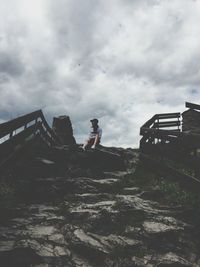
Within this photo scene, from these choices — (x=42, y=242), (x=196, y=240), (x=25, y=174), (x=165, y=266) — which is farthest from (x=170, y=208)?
(x=25, y=174)

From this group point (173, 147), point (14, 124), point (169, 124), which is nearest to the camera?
point (14, 124)

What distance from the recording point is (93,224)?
6629mm

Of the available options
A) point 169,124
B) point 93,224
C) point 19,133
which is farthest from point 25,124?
point 169,124

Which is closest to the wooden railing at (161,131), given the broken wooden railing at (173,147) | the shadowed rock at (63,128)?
the broken wooden railing at (173,147)

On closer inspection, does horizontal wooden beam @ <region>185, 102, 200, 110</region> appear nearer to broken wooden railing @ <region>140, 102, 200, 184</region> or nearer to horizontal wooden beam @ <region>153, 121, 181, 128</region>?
broken wooden railing @ <region>140, 102, 200, 184</region>

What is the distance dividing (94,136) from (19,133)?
4.97 metres

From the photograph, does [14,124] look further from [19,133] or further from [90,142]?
[90,142]

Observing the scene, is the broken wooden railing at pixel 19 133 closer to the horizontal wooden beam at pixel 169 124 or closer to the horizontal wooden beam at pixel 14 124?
the horizontal wooden beam at pixel 14 124

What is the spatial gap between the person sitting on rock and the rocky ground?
353 cm

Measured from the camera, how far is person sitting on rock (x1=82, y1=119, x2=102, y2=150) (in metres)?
13.6

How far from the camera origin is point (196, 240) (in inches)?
250

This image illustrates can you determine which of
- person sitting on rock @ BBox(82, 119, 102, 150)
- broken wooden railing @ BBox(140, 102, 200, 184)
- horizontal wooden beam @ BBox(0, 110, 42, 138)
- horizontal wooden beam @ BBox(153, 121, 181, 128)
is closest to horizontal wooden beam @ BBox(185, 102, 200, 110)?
broken wooden railing @ BBox(140, 102, 200, 184)

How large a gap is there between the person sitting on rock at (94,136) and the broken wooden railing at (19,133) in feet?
5.94

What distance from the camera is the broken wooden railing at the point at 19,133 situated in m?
7.57
